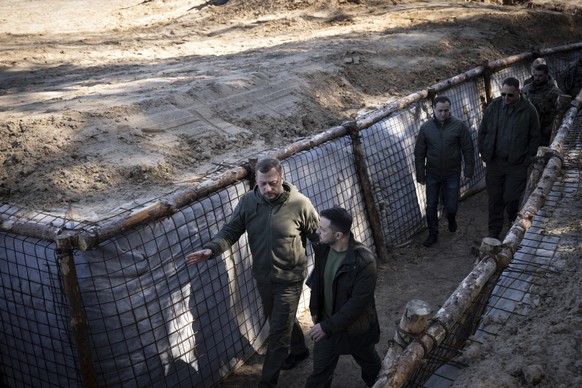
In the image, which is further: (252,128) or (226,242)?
(252,128)

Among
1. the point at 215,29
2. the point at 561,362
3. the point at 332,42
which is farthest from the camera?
the point at 215,29

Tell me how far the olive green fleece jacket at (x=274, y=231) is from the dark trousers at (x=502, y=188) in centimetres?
340

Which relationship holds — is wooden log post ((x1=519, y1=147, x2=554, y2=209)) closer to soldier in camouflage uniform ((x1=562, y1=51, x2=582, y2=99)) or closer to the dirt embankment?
the dirt embankment

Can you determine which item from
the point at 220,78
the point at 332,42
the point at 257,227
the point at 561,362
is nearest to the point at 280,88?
the point at 220,78

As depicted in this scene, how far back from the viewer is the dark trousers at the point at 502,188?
23.0ft

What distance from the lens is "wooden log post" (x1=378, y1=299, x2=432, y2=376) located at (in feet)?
11.1

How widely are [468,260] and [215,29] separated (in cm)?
966

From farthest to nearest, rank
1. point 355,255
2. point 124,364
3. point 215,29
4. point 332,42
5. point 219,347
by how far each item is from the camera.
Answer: point 215,29
point 332,42
point 219,347
point 124,364
point 355,255

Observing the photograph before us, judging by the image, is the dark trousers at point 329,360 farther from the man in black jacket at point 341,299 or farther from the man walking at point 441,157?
the man walking at point 441,157

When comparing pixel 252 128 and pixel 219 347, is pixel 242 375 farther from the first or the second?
pixel 252 128

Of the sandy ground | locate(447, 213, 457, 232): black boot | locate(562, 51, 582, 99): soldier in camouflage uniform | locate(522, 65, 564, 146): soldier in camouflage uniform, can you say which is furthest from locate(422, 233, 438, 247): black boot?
locate(562, 51, 582, 99): soldier in camouflage uniform

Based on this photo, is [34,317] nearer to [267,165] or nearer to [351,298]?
[267,165]

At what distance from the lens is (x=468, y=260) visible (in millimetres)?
7004

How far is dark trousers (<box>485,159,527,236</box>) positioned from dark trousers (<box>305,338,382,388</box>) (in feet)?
12.0
